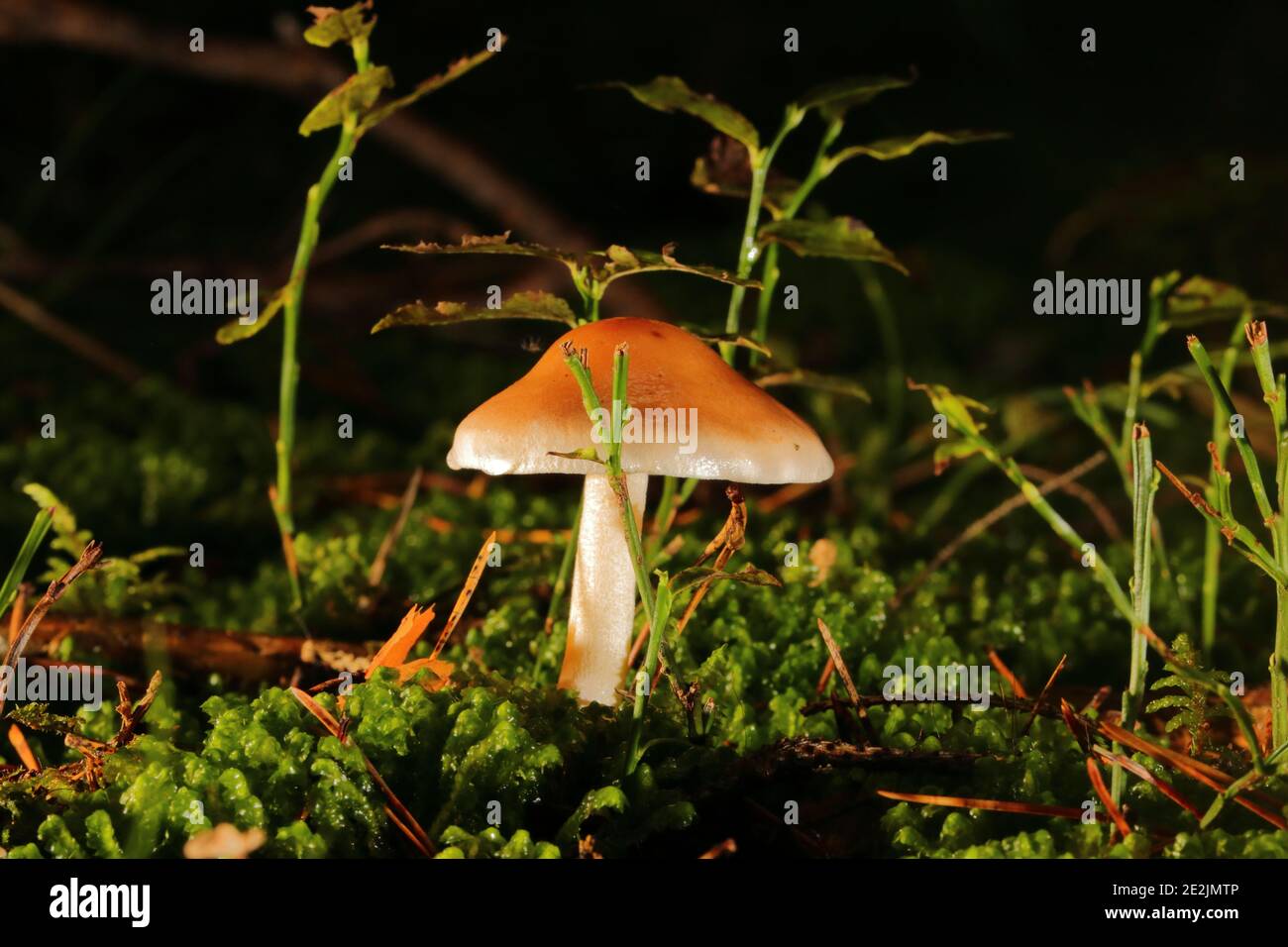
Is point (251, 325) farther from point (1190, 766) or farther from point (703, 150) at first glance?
point (703, 150)

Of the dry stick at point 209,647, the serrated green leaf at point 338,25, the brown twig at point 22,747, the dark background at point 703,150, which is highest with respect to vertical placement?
the dark background at point 703,150

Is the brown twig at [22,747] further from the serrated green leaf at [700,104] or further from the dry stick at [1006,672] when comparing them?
the dry stick at [1006,672]

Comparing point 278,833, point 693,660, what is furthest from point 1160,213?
point 278,833

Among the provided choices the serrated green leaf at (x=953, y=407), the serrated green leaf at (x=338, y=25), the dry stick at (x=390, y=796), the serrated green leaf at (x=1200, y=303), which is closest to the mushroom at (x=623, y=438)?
the serrated green leaf at (x=953, y=407)

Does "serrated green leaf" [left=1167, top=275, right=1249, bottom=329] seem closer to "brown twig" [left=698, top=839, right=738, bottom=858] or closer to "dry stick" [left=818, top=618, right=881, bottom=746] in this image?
"dry stick" [left=818, top=618, right=881, bottom=746]

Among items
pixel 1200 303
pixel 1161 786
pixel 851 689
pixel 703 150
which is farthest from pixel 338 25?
pixel 703 150

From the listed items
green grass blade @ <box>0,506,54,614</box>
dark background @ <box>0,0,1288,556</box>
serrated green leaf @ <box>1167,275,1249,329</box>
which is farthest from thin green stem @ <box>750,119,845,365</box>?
dark background @ <box>0,0,1288,556</box>
